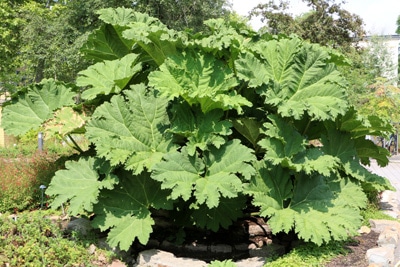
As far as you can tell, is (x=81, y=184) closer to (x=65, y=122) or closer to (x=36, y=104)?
(x=65, y=122)

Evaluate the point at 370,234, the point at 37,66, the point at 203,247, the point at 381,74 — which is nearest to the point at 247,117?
the point at 203,247

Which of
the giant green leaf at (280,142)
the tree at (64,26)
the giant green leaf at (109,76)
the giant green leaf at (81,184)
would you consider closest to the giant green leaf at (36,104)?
the giant green leaf at (109,76)

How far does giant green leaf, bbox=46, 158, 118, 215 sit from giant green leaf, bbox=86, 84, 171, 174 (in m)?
0.25

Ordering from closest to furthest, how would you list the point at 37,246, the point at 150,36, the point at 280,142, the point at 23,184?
the point at 37,246 → the point at 280,142 → the point at 150,36 → the point at 23,184

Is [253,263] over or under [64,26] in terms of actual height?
under

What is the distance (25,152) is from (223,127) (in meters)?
8.51

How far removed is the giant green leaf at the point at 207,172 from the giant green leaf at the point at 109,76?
103cm

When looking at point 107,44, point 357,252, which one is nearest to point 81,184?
point 107,44

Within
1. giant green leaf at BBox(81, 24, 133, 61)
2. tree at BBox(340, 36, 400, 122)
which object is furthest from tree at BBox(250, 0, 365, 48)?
giant green leaf at BBox(81, 24, 133, 61)

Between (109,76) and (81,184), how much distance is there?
120 cm

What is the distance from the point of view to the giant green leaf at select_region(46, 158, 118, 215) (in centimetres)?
403

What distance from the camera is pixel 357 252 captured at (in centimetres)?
418

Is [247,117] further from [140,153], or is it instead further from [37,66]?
[37,66]

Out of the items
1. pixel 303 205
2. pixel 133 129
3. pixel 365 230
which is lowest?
Result: pixel 365 230
